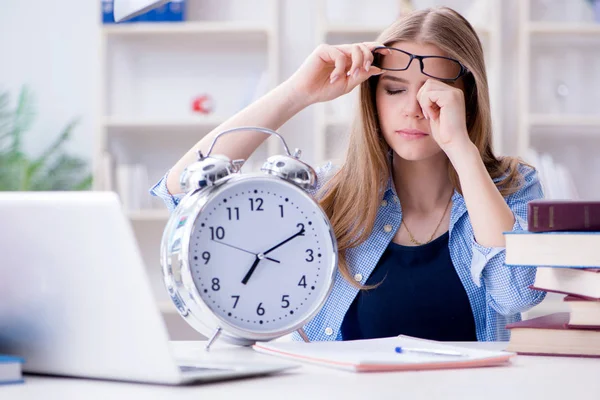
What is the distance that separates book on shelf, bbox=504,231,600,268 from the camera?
43.5 inches

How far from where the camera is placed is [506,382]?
904 mm

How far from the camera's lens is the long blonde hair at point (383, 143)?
5.63ft

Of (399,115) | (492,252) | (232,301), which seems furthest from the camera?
(399,115)

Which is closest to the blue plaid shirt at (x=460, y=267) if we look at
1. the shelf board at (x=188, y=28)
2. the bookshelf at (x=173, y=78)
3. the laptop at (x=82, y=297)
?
the laptop at (x=82, y=297)

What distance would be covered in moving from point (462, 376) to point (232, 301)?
328mm

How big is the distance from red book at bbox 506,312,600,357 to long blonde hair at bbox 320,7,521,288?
54 cm

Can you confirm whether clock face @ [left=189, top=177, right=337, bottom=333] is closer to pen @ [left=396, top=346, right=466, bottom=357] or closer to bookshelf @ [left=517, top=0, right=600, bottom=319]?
pen @ [left=396, top=346, right=466, bottom=357]

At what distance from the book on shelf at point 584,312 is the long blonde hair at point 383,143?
0.59m

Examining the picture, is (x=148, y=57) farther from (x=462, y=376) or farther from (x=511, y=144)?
(x=462, y=376)

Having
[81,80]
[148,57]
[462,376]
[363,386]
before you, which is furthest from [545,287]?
[81,80]

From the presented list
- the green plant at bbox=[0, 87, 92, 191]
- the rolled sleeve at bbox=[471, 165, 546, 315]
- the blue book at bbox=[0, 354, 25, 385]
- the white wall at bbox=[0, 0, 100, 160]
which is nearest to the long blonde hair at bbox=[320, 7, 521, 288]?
the rolled sleeve at bbox=[471, 165, 546, 315]

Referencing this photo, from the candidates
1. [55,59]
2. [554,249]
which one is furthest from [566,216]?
[55,59]

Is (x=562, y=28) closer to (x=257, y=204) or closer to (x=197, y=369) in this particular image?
(x=257, y=204)

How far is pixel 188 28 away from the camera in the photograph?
3.64 m
